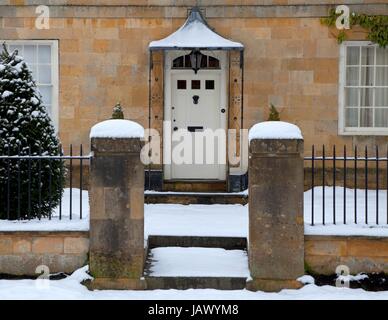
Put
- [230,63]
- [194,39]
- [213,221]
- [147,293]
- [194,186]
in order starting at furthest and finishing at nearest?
1. [230,63]
2. [194,186]
3. [194,39]
4. [213,221]
5. [147,293]

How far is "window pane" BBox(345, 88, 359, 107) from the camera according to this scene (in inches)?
520

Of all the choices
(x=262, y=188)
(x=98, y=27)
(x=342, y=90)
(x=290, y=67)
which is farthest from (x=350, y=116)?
(x=262, y=188)

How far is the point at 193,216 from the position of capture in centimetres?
1052

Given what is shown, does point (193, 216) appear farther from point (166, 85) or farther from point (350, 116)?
point (350, 116)

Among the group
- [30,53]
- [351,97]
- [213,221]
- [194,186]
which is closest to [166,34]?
[30,53]

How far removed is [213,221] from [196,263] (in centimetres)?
209

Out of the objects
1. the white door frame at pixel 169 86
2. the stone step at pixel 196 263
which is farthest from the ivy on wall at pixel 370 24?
the stone step at pixel 196 263

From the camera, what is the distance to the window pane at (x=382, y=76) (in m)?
13.3

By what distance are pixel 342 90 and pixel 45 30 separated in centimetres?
629

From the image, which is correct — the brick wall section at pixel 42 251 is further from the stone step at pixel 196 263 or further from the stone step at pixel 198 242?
the stone step at pixel 198 242

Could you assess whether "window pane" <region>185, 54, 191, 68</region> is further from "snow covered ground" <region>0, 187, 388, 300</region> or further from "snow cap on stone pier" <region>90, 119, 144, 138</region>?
"snow cap on stone pier" <region>90, 119, 144, 138</region>

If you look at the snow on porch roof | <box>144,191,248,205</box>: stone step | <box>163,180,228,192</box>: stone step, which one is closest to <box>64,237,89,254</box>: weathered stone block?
<box>144,191,248,205</box>: stone step

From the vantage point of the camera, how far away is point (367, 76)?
13.3m

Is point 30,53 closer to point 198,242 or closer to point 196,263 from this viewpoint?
point 198,242
